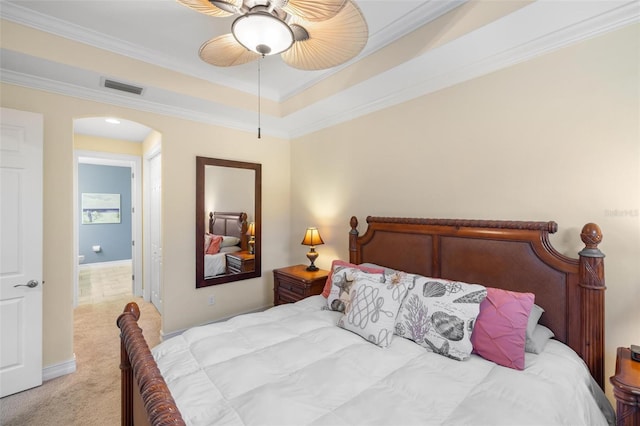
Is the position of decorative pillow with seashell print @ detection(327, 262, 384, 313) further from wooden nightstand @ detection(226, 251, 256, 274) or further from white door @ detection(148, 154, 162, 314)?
white door @ detection(148, 154, 162, 314)

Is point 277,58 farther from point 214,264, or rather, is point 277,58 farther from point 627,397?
point 627,397

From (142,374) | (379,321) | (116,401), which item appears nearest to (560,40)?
(379,321)

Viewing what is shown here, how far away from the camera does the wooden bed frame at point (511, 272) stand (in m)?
1.38

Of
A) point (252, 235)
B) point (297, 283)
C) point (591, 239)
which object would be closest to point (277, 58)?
point (252, 235)

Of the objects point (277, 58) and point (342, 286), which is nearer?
point (342, 286)

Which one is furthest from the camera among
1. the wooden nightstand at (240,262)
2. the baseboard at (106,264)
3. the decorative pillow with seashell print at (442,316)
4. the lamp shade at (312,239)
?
the baseboard at (106,264)

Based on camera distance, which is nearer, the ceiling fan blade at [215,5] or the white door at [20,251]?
the ceiling fan blade at [215,5]

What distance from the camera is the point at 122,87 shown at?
8.33ft

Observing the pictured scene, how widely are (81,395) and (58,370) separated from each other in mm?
457

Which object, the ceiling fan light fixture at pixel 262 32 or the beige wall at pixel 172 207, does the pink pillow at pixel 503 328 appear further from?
the beige wall at pixel 172 207

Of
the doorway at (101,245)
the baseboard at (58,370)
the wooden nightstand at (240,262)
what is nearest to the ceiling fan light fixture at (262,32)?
the wooden nightstand at (240,262)

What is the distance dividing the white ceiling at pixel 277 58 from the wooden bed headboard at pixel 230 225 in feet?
4.18

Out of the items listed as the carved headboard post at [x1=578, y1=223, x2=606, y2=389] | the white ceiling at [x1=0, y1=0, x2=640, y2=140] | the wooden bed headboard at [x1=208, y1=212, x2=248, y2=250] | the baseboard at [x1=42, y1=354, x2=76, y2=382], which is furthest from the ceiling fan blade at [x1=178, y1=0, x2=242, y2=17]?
the baseboard at [x1=42, y1=354, x2=76, y2=382]

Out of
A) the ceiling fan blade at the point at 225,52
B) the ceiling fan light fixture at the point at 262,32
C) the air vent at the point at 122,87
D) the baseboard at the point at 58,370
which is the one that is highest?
the air vent at the point at 122,87
